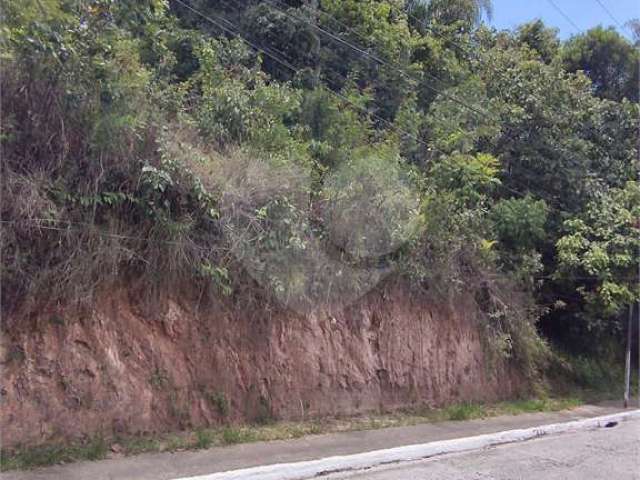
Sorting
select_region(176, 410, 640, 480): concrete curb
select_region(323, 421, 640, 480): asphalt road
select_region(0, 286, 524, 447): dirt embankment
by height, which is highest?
select_region(0, 286, 524, 447): dirt embankment

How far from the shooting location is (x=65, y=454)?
7.39 m

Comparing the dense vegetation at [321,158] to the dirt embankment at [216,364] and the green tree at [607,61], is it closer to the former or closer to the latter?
the green tree at [607,61]

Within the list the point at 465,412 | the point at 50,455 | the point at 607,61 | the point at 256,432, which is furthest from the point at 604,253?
the point at 50,455

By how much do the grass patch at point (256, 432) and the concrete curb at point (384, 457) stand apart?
121cm

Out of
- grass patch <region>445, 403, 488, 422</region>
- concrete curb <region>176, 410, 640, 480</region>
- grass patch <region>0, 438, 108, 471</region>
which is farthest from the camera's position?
grass patch <region>445, 403, 488, 422</region>

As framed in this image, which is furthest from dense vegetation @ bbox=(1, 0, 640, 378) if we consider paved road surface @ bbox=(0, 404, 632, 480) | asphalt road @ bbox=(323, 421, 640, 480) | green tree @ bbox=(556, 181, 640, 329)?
asphalt road @ bbox=(323, 421, 640, 480)

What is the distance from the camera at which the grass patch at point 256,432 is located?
7273 mm

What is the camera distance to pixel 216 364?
952 cm

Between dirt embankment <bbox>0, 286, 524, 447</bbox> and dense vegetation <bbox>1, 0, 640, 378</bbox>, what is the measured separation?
1.35ft

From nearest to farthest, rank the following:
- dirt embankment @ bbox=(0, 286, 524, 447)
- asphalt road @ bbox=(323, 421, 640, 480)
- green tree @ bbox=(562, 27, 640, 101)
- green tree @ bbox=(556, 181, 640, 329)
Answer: dirt embankment @ bbox=(0, 286, 524, 447)
asphalt road @ bbox=(323, 421, 640, 480)
green tree @ bbox=(556, 181, 640, 329)
green tree @ bbox=(562, 27, 640, 101)

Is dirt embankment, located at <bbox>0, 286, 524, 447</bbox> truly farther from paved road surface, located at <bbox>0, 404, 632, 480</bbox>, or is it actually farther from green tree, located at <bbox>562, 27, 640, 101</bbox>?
green tree, located at <bbox>562, 27, 640, 101</bbox>

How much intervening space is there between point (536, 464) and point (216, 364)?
170 inches

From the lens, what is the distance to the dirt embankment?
772 centimetres

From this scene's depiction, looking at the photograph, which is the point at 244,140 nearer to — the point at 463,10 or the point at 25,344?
the point at 25,344
